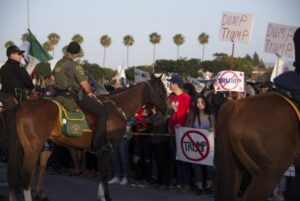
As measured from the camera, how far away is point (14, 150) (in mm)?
10305

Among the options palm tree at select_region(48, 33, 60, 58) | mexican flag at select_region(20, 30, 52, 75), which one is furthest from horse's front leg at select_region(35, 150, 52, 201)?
palm tree at select_region(48, 33, 60, 58)

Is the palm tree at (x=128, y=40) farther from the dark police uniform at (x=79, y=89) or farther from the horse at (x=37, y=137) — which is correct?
the dark police uniform at (x=79, y=89)

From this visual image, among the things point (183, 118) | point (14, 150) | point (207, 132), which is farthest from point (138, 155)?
point (14, 150)

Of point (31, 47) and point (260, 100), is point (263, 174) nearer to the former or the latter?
point (260, 100)

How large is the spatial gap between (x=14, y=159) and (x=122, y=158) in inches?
154

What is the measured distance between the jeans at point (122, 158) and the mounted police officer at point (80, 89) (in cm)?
283

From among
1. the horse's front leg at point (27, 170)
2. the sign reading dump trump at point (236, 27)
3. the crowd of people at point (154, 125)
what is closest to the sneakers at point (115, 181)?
the crowd of people at point (154, 125)

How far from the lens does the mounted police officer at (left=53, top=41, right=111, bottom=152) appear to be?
10680mm

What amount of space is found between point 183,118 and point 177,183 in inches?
57.0

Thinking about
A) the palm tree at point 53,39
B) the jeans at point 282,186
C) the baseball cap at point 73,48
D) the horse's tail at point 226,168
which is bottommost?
the palm tree at point 53,39

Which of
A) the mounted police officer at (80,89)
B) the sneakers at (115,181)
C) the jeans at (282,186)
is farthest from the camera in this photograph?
the sneakers at (115,181)

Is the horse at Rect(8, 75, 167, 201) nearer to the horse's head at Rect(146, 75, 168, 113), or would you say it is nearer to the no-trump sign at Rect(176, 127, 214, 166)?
the horse's head at Rect(146, 75, 168, 113)

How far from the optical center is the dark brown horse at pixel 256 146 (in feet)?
20.5

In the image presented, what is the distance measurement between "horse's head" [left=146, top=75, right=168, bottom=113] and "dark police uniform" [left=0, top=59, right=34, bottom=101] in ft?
8.24
